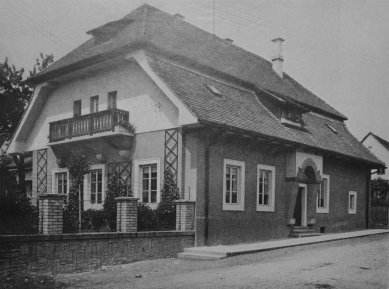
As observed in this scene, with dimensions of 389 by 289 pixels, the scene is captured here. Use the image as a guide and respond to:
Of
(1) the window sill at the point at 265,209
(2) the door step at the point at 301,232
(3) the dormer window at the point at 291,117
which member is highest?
(3) the dormer window at the point at 291,117

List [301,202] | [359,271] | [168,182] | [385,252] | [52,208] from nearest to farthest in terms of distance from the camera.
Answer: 1. [359,271]
2. [52,208]
3. [385,252]
4. [168,182]
5. [301,202]

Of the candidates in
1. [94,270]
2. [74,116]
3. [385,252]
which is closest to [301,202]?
[385,252]

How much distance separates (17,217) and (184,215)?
16.1 feet

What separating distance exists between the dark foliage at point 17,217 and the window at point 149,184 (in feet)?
11.8

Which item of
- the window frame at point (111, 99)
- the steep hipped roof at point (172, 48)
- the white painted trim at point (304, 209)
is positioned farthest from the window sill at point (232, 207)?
the window frame at point (111, 99)

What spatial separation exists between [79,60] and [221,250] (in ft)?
28.9

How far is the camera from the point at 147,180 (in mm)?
16391

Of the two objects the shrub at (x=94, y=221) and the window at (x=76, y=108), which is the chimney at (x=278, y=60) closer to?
the window at (x=76, y=108)

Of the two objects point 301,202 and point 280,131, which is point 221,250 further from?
point 301,202

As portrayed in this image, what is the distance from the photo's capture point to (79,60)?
17469 mm

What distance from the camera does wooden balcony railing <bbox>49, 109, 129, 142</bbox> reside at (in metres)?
16.4

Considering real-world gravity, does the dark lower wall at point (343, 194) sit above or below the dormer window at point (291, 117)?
below

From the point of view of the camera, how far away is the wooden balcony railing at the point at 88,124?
16391 millimetres

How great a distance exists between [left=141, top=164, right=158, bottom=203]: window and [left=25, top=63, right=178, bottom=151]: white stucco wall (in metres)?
1.35
